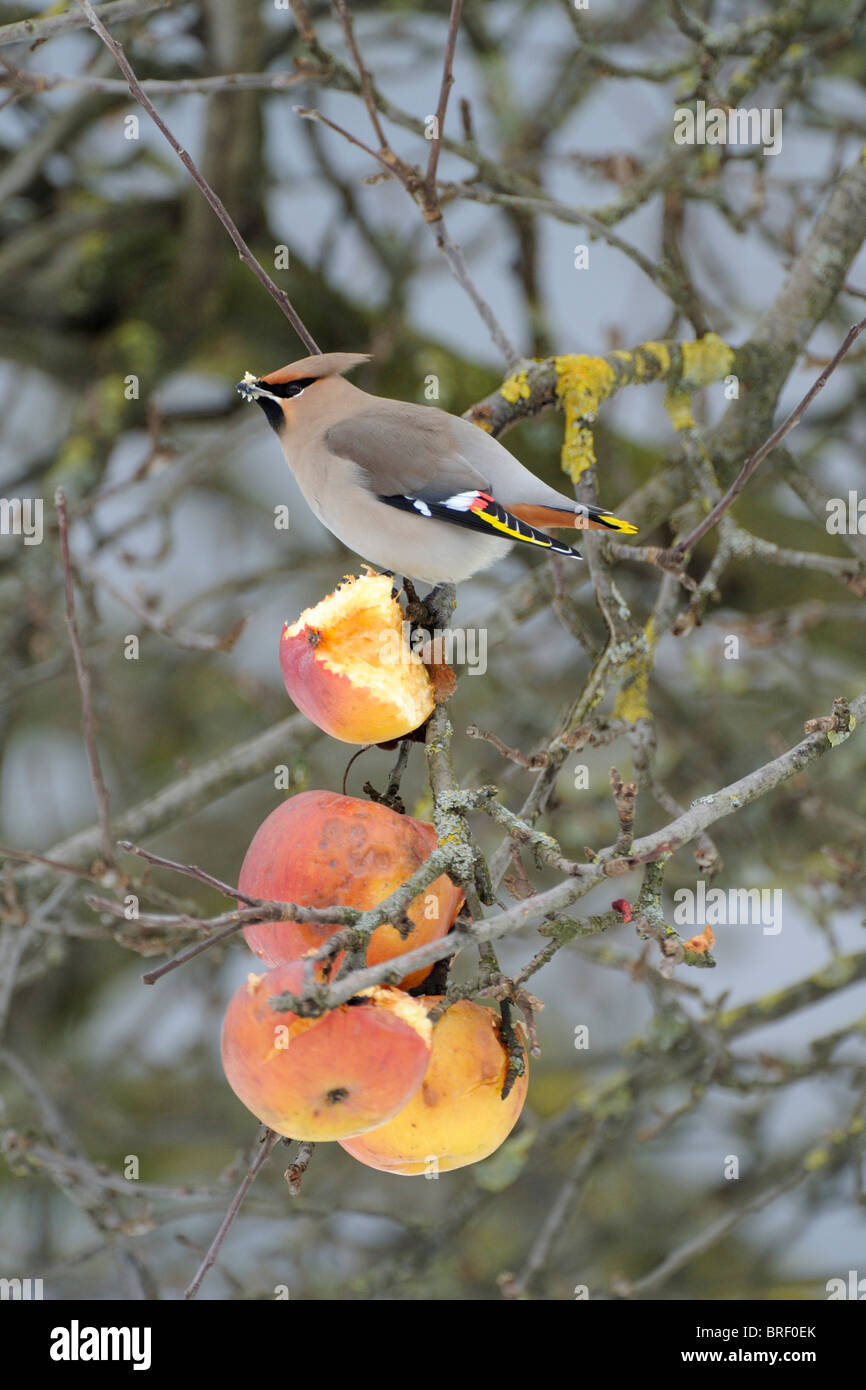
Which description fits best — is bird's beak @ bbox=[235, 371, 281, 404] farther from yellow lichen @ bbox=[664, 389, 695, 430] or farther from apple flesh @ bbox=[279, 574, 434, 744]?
yellow lichen @ bbox=[664, 389, 695, 430]

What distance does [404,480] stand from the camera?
2.06 meters

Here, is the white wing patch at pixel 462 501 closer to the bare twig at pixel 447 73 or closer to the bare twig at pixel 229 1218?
the bare twig at pixel 447 73

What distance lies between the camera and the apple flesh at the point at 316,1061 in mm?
1343

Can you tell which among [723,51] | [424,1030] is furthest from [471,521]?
[723,51]

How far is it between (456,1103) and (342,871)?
0.29 meters

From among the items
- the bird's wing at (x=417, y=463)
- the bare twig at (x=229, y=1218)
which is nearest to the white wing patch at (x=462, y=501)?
the bird's wing at (x=417, y=463)

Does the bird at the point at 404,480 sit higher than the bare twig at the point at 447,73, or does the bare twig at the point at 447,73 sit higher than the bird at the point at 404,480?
the bare twig at the point at 447,73

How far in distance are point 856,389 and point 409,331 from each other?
1.27 metres

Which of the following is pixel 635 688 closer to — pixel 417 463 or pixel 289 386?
pixel 417 463

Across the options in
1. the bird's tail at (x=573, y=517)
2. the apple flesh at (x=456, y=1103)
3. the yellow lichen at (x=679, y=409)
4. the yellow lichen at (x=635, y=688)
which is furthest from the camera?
the yellow lichen at (x=679, y=409)

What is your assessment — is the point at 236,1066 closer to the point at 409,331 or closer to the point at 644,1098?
Result: the point at 644,1098

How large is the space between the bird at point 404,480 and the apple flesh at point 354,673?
0.53ft

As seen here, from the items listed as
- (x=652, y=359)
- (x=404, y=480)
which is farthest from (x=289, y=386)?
(x=652, y=359)

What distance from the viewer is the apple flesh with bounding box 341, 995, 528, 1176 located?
1515 millimetres
